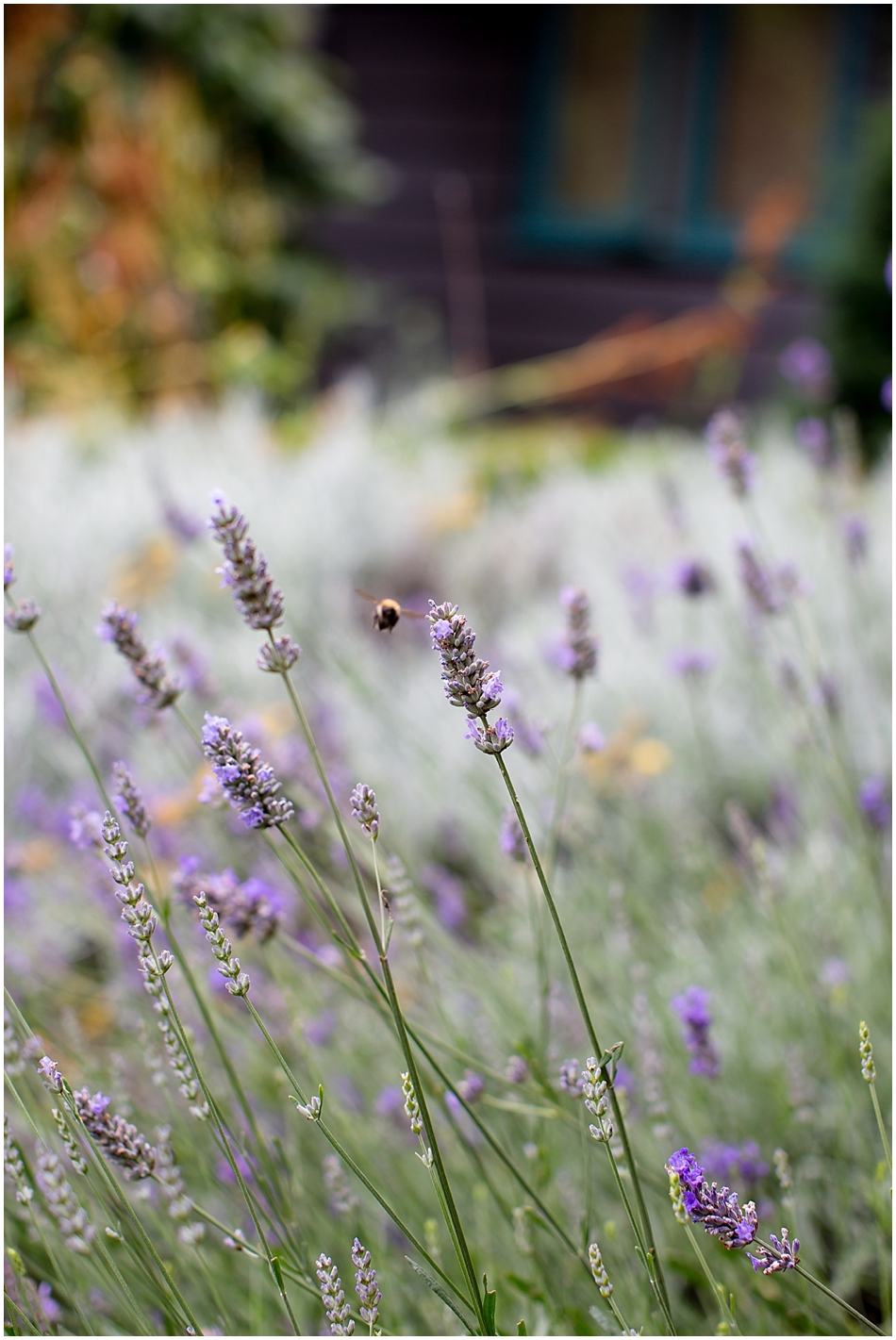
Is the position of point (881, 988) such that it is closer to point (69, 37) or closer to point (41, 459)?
point (41, 459)

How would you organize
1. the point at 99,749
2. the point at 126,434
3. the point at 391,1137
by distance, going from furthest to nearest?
the point at 126,434 < the point at 99,749 < the point at 391,1137

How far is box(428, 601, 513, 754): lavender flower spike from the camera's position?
61cm

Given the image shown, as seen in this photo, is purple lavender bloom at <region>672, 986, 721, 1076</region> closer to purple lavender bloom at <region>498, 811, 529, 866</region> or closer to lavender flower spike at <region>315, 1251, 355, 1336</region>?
purple lavender bloom at <region>498, 811, 529, 866</region>

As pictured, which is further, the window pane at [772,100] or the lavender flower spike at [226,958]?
the window pane at [772,100]

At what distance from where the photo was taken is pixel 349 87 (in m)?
7.11

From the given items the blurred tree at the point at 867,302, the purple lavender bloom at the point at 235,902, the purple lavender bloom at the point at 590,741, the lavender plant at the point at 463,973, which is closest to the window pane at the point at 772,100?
the blurred tree at the point at 867,302

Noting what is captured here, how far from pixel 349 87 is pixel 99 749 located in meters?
6.49

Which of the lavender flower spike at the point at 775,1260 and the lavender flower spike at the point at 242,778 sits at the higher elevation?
the lavender flower spike at the point at 242,778

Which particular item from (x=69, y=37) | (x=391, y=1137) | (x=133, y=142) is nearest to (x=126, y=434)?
(x=133, y=142)

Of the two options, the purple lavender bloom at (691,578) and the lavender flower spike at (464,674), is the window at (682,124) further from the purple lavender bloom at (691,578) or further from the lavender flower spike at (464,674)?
the lavender flower spike at (464,674)

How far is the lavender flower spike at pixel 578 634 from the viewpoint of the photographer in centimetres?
97

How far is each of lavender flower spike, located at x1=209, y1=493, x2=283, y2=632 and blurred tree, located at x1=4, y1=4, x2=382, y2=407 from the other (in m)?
4.40

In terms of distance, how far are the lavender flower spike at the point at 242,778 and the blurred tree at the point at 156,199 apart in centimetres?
446

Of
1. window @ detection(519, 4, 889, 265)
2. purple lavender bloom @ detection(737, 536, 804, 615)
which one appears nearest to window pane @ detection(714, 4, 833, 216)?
window @ detection(519, 4, 889, 265)
